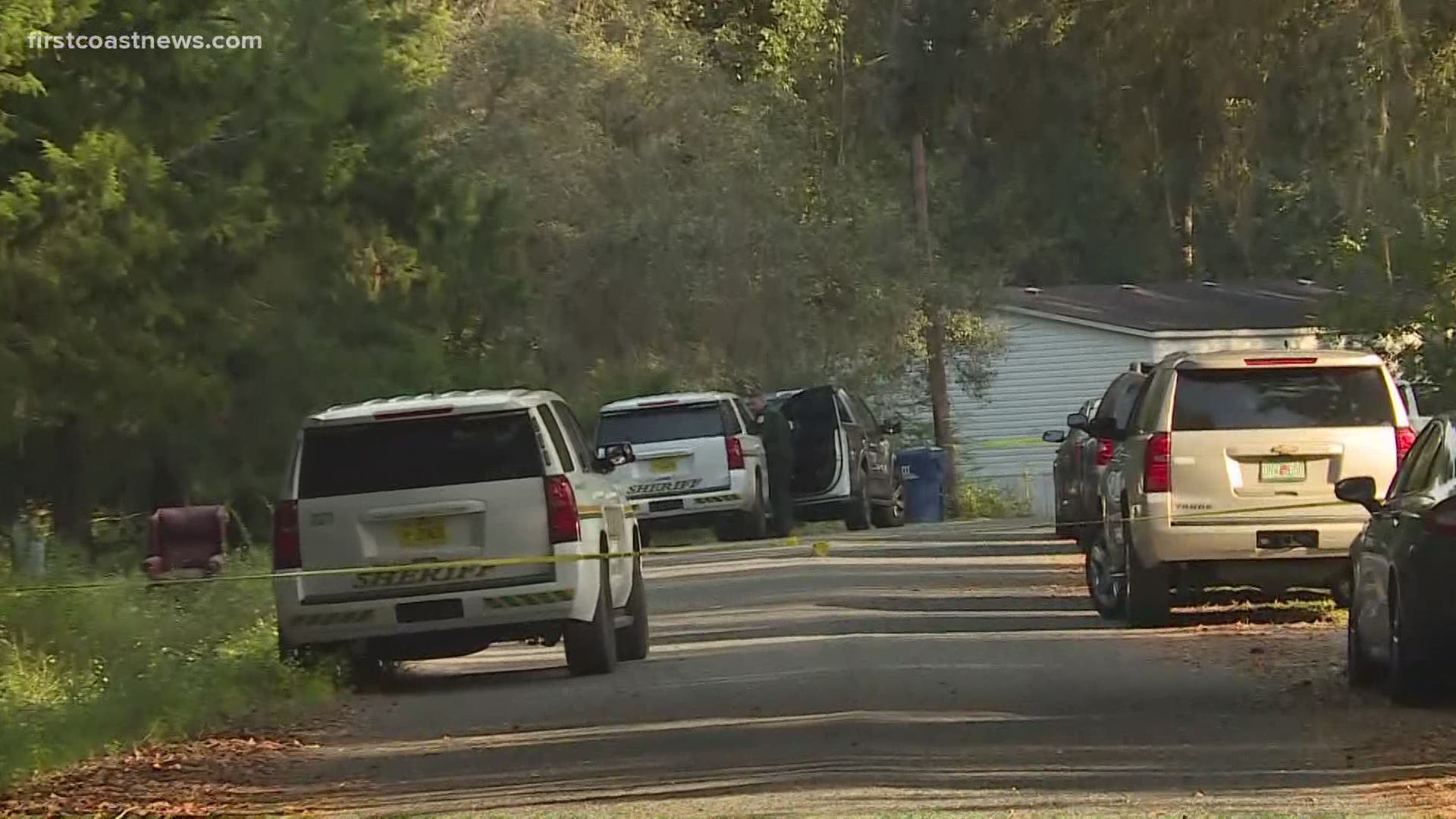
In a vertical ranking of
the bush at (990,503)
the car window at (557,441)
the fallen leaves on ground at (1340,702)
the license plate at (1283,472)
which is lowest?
the bush at (990,503)

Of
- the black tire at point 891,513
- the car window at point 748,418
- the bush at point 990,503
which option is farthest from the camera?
the bush at point 990,503

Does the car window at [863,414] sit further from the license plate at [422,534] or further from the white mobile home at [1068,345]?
the license plate at [422,534]

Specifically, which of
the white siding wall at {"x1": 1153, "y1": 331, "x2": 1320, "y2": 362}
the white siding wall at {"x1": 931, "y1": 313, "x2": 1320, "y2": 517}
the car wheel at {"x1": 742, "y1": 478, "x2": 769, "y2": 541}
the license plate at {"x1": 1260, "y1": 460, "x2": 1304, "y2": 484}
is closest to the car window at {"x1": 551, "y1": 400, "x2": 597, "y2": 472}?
the license plate at {"x1": 1260, "y1": 460, "x2": 1304, "y2": 484}

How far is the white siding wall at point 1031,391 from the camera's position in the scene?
51625mm

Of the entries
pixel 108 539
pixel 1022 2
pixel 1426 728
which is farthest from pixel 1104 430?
pixel 108 539

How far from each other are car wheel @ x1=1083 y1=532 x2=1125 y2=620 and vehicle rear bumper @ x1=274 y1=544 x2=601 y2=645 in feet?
16.5

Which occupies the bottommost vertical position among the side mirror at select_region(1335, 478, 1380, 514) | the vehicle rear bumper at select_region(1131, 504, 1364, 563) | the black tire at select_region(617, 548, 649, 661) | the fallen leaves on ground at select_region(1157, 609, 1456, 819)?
the fallen leaves on ground at select_region(1157, 609, 1456, 819)

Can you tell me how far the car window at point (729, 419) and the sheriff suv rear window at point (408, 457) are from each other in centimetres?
1431

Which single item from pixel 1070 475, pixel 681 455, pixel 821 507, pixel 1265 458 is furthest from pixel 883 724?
pixel 821 507

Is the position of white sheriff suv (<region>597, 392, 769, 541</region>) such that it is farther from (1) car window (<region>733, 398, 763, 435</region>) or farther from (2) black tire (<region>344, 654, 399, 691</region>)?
(2) black tire (<region>344, 654, 399, 691</region>)

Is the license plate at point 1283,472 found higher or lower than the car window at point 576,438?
lower

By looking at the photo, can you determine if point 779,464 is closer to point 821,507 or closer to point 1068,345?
point 821,507

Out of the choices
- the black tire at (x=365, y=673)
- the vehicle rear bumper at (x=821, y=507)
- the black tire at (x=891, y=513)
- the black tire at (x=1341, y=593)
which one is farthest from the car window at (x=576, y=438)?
the black tire at (x=891, y=513)

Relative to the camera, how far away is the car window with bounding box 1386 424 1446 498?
13297mm
